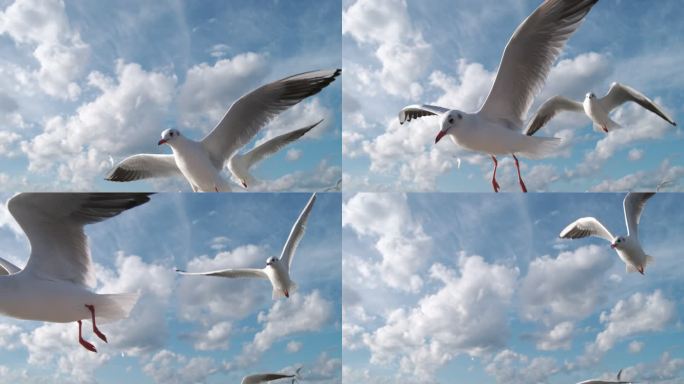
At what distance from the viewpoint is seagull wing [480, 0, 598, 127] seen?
8.94 feet

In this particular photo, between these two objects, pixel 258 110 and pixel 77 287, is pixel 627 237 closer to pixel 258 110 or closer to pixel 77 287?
pixel 258 110

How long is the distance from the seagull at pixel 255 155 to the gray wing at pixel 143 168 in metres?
0.34

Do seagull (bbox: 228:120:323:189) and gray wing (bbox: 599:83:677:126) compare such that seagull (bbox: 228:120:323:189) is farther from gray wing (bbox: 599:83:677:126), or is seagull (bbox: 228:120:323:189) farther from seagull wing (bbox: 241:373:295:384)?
gray wing (bbox: 599:83:677:126)

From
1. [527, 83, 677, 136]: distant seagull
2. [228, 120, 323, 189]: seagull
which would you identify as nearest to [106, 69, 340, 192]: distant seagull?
[228, 120, 323, 189]: seagull

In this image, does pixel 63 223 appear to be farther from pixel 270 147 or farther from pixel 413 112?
pixel 413 112

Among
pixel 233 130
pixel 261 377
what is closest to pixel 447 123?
pixel 233 130

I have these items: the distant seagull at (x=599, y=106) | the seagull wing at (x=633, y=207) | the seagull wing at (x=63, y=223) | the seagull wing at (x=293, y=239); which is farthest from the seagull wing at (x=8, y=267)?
the seagull wing at (x=633, y=207)

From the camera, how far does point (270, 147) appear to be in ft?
13.3

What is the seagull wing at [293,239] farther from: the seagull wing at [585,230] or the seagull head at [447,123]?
the seagull wing at [585,230]

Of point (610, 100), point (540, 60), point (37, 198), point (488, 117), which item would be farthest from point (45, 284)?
point (610, 100)

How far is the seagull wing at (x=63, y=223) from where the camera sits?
8.04 ft

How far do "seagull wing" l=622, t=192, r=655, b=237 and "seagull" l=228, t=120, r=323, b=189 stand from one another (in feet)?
6.13

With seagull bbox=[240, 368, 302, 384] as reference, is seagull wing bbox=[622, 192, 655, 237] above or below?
above

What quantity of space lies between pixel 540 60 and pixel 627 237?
5.05 ft
